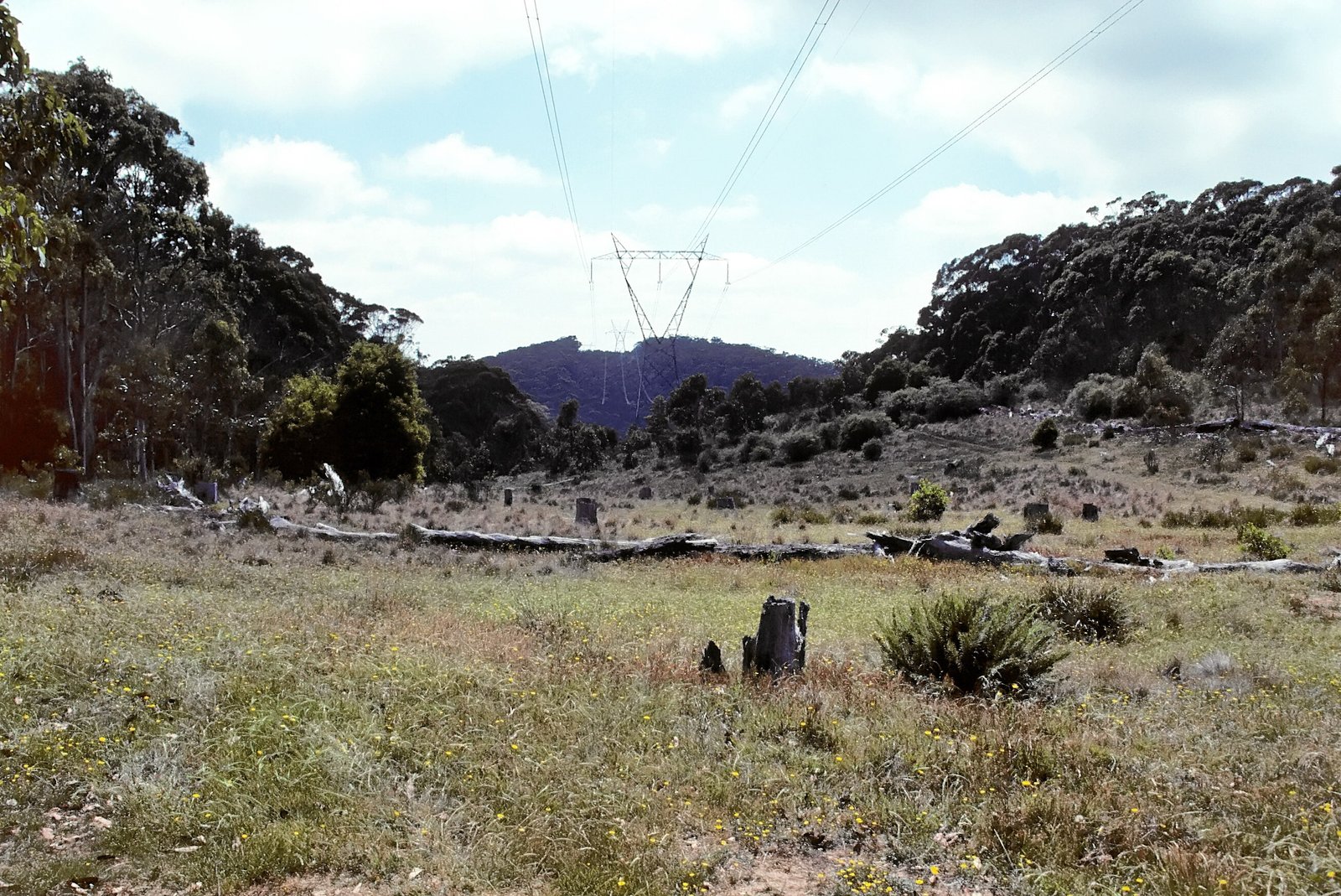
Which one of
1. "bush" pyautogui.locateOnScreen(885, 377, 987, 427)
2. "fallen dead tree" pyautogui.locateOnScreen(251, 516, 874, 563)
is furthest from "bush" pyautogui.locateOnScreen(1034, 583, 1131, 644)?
"bush" pyautogui.locateOnScreen(885, 377, 987, 427)

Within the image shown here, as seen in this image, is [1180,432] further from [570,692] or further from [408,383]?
[570,692]

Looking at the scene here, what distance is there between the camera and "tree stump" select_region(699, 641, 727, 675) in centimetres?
848

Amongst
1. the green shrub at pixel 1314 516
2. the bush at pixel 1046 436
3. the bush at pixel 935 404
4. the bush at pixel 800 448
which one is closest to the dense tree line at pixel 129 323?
the bush at pixel 800 448

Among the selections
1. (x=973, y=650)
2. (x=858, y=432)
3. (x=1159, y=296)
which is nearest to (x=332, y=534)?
(x=973, y=650)

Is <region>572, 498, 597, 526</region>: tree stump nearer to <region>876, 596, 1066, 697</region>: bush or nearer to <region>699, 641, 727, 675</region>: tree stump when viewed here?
<region>699, 641, 727, 675</region>: tree stump

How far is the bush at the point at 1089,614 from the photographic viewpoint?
11.6 m

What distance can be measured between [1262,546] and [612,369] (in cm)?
11593

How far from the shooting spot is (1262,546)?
19.0 metres

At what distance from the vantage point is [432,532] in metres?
22.6

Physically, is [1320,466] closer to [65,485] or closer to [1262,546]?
[1262,546]

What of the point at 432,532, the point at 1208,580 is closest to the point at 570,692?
the point at 1208,580

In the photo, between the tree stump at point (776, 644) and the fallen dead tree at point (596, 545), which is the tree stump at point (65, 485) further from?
the tree stump at point (776, 644)

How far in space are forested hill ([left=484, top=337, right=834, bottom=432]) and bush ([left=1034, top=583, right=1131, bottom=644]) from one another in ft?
330

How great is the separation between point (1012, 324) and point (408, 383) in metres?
74.9
